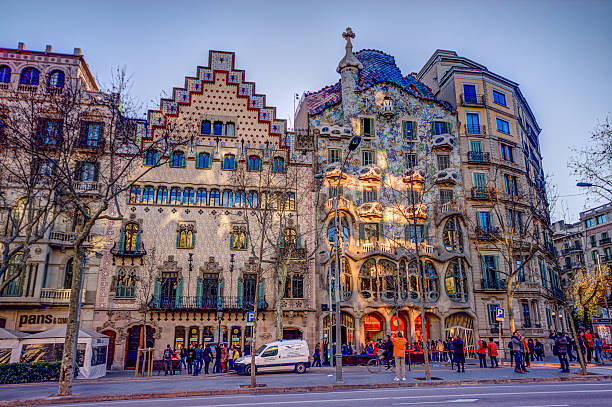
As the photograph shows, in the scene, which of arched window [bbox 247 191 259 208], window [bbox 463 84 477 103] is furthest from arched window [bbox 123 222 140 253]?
window [bbox 463 84 477 103]

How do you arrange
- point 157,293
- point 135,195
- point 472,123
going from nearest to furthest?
1. point 157,293
2. point 135,195
3. point 472,123

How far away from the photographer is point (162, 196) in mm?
35094

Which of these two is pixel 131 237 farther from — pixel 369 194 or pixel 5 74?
pixel 369 194

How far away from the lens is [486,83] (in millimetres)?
43125

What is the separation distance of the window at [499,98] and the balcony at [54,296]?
39304mm

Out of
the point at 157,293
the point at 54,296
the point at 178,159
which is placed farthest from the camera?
the point at 178,159

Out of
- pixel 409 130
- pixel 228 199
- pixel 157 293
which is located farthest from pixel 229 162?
pixel 409 130

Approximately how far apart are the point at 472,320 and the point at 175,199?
2589cm

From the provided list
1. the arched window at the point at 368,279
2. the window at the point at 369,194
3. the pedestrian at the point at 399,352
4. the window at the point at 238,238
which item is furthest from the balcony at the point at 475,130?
the pedestrian at the point at 399,352

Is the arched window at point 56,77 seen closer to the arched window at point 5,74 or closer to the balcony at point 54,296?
the arched window at point 5,74

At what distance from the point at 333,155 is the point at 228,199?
393 inches

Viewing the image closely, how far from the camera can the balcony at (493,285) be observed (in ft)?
123

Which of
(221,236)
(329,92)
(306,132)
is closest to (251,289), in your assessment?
(221,236)

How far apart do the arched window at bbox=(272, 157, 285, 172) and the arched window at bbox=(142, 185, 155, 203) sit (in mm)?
9755
